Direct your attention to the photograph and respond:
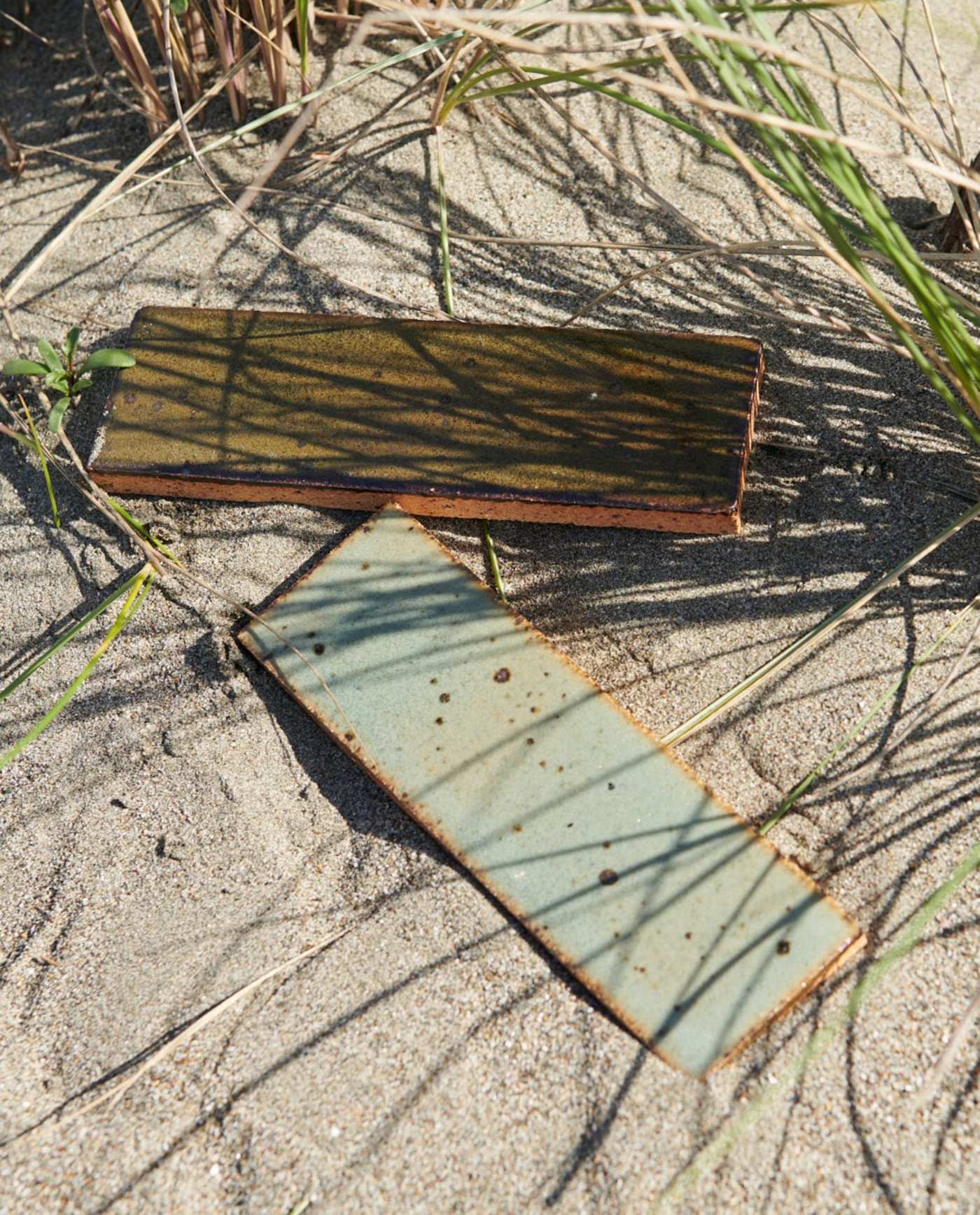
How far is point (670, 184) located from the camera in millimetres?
1924

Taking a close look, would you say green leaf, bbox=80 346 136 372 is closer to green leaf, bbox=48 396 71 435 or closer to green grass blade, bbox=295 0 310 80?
green leaf, bbox=48 396 71 435

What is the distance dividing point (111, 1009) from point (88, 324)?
111 centimetres

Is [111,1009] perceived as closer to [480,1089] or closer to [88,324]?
[480,1089]

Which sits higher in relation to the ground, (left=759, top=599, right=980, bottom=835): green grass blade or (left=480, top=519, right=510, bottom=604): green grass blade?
(left=480, top=519, right=510, bottom=604): green grass blade

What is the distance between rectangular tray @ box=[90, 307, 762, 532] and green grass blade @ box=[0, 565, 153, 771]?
0.47 ft

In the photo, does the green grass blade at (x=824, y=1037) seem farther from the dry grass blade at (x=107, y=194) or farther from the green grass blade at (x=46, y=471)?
the dry grass blade at (x=107, y=194)

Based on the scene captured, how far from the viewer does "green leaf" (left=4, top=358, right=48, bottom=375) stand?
1.70 m

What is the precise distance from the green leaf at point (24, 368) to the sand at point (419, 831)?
118 mm

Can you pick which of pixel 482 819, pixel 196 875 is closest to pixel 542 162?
pixel 482 819

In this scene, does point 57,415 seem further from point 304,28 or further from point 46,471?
point 304,28

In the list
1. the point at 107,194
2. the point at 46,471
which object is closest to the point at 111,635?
the point at 46,471

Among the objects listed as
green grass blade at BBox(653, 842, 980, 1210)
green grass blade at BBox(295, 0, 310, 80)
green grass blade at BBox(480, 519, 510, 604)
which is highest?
green grass blade at BBox(295, 0, 310, 80)

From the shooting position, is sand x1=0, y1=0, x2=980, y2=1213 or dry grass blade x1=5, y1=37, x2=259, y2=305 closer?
sand x1=0, y1=0, x2=980, y2=1213

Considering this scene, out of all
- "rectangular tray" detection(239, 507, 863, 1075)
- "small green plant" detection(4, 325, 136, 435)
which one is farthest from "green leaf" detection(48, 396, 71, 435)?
"rectangular tray" detection(239, 507, 863, 1075)
